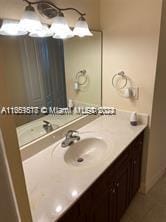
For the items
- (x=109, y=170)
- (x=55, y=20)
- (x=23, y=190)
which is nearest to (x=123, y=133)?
(x=109, y=170)

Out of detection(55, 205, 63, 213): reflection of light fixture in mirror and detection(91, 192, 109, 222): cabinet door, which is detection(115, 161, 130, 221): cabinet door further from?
detection(55, 205, 63, 213): reflection of light fixture in mirror

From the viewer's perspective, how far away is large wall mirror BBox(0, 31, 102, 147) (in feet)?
4.57

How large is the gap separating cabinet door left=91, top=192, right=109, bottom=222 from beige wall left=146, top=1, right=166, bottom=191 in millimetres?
891

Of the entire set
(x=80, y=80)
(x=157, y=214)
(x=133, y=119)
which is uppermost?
(x=80, y=80)

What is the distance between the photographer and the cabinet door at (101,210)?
4.40ft

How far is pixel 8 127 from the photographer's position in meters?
0.59

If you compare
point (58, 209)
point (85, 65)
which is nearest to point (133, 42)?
point (85, 65)

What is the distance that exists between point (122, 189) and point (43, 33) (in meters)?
1.49

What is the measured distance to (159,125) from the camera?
2195 mm

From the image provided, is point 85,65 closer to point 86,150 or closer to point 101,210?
point 86,150

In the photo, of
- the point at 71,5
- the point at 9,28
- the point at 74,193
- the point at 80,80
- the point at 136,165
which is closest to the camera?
the point at 74,193

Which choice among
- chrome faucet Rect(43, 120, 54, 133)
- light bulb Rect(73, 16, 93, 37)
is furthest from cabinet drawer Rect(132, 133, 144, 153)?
light bulb Rect(73, 16, 93, 37)

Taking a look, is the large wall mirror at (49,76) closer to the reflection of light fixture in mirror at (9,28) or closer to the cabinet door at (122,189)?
the reflection of light fixture in mirror at (9,28)

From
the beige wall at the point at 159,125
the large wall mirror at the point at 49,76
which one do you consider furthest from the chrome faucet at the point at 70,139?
the beige wall at the point at 159,125
